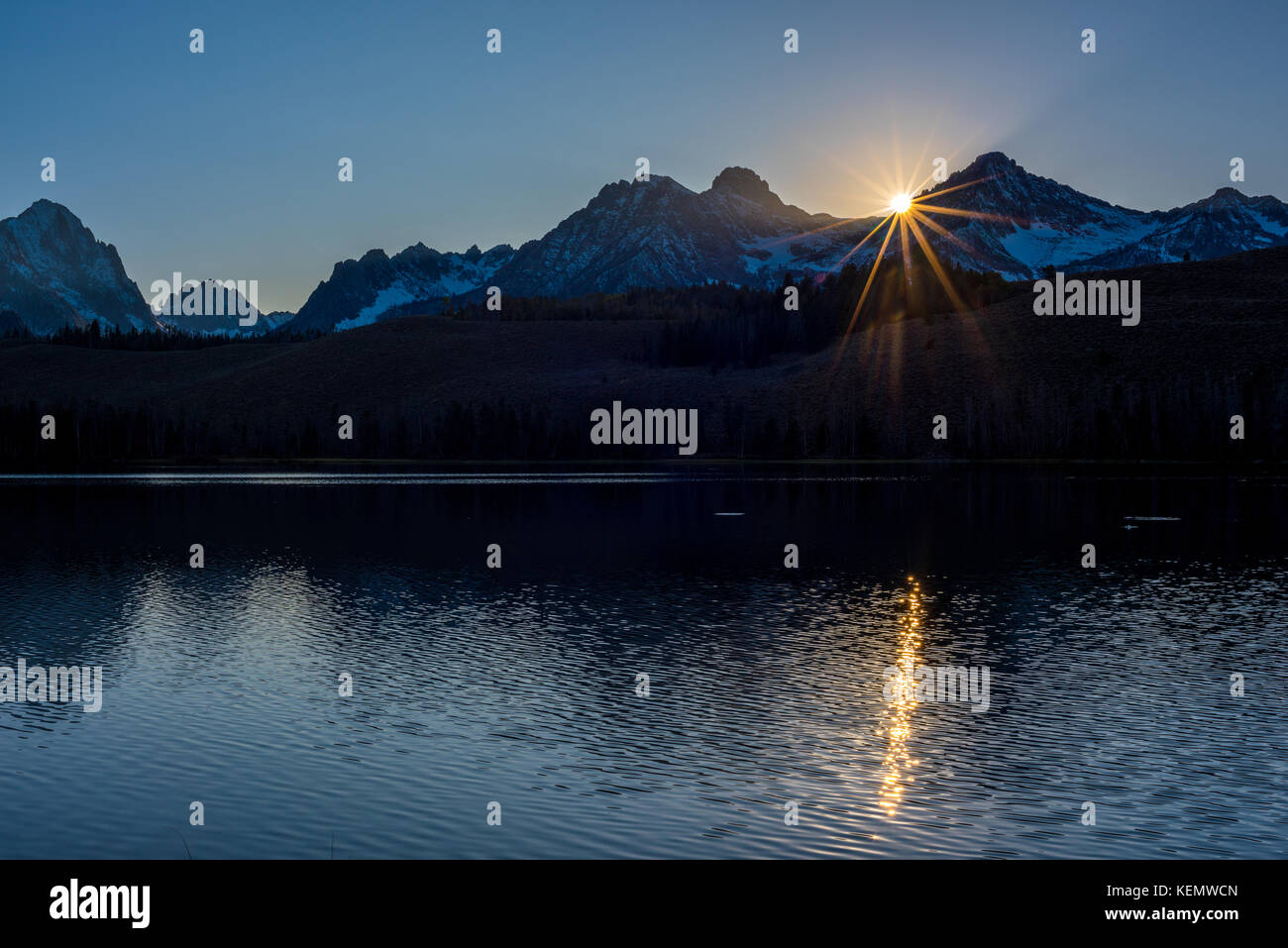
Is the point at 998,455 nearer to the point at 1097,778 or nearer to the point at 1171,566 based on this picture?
the point at 1171,566

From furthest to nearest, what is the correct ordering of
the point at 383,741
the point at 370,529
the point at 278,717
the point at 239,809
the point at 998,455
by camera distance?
the point at 998,455 < the point at 370,529 < the point at 278,717 < the point at 383,741 < the point at 239,809

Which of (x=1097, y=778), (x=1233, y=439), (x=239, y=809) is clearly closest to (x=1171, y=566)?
(x=1097, y=778)

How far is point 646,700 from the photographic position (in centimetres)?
2752

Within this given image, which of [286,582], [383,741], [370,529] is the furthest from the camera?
[370,529]

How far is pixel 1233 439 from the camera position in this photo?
7131 inches

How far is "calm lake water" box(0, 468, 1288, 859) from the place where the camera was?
18.4m

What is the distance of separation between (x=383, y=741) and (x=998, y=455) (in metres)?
185

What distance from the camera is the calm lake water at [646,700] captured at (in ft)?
60.4

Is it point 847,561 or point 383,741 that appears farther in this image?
point 847,561

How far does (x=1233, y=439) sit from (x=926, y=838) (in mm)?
184811
